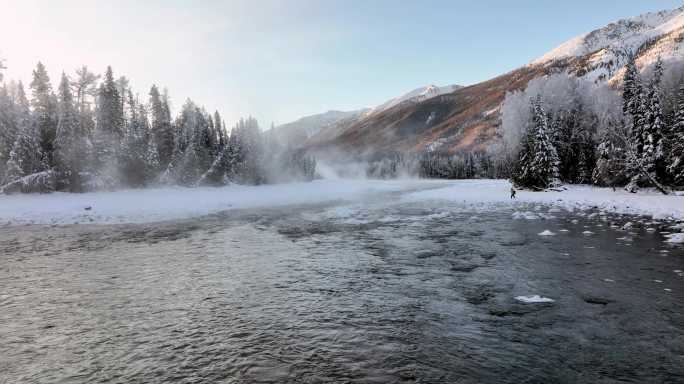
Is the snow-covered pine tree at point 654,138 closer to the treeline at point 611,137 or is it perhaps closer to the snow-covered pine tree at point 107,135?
the treeline at point 611,137

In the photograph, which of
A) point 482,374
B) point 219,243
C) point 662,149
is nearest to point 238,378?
point 482,374

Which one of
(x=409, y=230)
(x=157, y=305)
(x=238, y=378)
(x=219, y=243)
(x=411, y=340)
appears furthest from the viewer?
(x=409, y=230)

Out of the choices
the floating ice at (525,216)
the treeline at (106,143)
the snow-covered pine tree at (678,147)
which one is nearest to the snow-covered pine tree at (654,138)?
the snow-covered pine tree at (678,147)

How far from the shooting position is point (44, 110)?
53.7 metres

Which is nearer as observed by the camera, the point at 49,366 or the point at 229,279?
the point at 49,366

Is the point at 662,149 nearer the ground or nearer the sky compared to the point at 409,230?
nearer the sky

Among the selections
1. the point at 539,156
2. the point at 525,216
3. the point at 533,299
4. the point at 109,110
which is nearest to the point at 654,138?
the point at 539,156

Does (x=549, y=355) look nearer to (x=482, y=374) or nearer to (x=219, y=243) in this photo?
(x=482, y=374)

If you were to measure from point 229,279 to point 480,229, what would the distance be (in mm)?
16824

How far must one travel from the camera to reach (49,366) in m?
7.31

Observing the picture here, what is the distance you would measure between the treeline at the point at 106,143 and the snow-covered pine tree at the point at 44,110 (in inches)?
4.7

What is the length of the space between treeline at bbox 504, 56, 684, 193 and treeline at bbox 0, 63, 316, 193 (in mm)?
54917

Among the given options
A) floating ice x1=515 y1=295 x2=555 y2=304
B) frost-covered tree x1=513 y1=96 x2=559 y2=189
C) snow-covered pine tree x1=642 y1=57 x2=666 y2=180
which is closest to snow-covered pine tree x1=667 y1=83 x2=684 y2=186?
snow-covered pine tree x1=642 y1=57 x2=666 y2=180

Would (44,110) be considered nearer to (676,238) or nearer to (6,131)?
(6,131)
